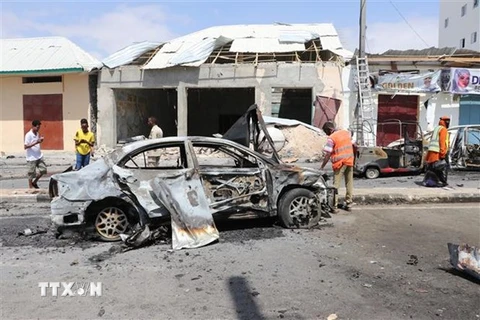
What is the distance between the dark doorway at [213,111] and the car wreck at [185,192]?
17.3m

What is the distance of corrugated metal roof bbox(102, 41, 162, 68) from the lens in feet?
56.8

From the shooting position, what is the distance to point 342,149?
7.71 metres

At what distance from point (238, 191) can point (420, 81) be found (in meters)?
12.5

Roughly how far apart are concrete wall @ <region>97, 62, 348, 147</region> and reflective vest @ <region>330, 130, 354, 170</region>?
8870 millimetres

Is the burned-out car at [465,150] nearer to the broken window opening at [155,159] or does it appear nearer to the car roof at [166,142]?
the car roof at [166,142]

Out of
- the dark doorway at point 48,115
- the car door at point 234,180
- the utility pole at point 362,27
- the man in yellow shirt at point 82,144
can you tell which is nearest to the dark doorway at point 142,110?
the dark doorway at point 48,115

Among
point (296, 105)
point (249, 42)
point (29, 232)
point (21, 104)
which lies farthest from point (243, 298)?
point (21, 104)

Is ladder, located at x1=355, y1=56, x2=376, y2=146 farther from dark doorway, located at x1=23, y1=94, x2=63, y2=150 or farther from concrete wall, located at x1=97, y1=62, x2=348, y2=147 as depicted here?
dark doorway, located at x1=23, y1=94, x2=63, y2=150

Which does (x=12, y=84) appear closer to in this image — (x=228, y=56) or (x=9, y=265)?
(x=228, y=56)

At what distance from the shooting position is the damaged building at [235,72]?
16.4 metres

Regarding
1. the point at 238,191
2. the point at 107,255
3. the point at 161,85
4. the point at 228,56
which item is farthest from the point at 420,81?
the point at 107,255

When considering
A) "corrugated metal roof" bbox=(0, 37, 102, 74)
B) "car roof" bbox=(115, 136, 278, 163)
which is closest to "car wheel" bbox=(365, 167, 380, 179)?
"car roof" bbox=(115, 136, 278, 163)

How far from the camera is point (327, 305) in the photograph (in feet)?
12.9

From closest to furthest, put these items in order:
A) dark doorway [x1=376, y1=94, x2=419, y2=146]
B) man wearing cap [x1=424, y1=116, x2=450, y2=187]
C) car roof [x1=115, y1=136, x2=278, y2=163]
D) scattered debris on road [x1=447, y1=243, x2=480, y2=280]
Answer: scattered debris on road [x1=447, y1=243, x2=480, y2=280] → car roof [x1=115, y1=136, x2=278, y2=163] → man wearing cap [x1=424, y1=116, x2=450, y2=187] → dark doorway [x1=376, y1=94, x2=419, y2=146]
